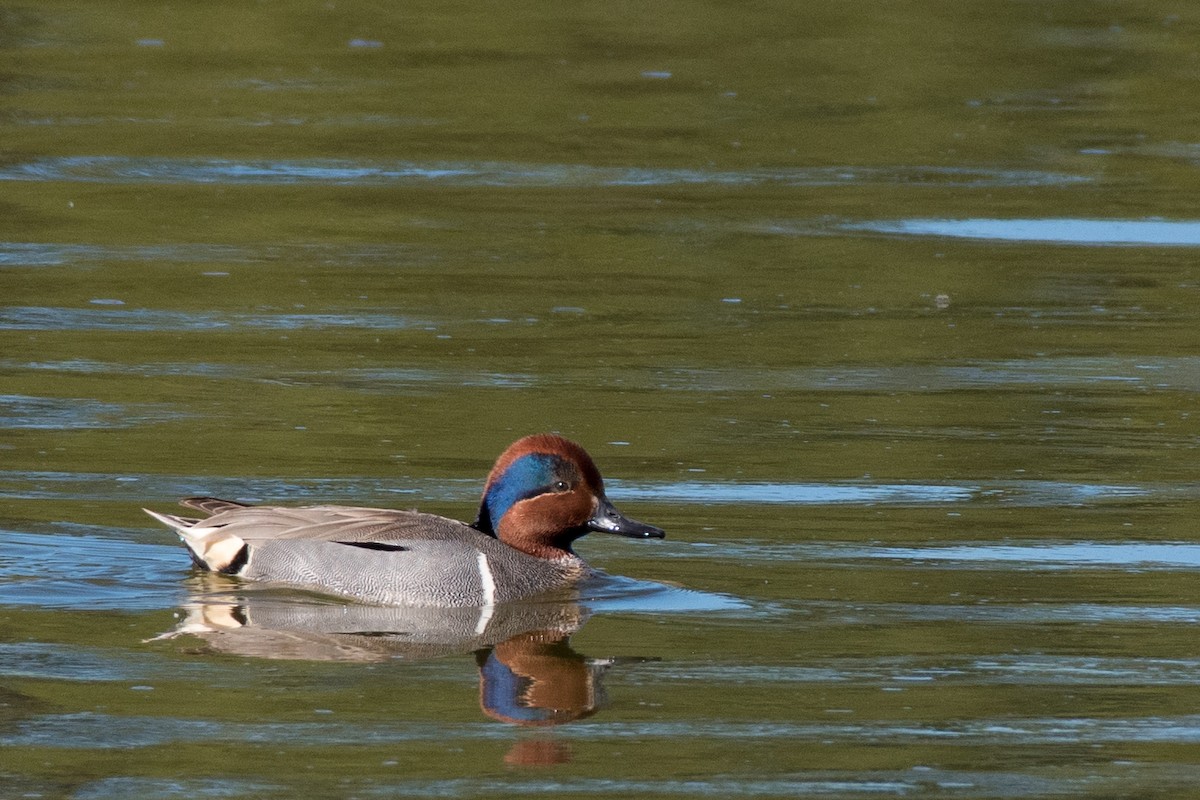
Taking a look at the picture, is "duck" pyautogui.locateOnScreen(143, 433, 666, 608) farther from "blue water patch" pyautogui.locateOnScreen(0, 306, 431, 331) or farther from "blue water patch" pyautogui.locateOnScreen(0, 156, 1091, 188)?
"blue water patch" pyautogui.locateOnScreen(0, 156, 1091, 188)


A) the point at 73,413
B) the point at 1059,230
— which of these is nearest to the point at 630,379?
the point at 73,413

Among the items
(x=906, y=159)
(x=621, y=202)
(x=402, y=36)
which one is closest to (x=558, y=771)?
(x=621, y=202)

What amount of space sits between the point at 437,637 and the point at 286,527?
766 millimetres

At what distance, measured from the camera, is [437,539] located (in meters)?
7.72

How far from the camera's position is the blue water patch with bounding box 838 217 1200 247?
13594mm

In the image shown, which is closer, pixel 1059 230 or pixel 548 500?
pixel 548 500

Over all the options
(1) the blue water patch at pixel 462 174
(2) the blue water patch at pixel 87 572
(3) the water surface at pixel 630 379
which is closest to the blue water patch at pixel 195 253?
(3) the water surface at pixel 630 379

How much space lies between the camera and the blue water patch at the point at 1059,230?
1359 centimetres

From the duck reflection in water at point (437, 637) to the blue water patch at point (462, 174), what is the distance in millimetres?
7039

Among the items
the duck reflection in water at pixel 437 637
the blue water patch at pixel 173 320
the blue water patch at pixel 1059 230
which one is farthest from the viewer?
the blue water patch at pixel 1059 230

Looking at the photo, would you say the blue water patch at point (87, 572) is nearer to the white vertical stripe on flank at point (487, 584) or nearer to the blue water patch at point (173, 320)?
the white vertical stripe on flank at point (487, 584)

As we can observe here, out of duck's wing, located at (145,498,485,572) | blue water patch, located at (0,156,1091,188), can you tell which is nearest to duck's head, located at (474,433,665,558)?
duck's wing, located at (145,498,485,572)

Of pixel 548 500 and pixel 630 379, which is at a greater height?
pixel 630 379

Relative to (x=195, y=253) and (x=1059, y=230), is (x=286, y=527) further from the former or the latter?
(x=1059, y=230)
